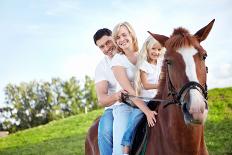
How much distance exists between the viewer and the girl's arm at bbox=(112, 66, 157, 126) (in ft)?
14.4

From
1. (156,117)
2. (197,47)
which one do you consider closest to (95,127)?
(156,117)

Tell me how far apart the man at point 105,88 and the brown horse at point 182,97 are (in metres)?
0.82

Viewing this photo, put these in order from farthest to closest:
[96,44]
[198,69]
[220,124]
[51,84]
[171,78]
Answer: [51,84]
[220,124]
[96,44]
[171,78]
[198,69]

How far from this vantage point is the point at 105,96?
17.2ft

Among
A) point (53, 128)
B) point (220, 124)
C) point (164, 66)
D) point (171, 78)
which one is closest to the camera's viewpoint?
point (171, 78)

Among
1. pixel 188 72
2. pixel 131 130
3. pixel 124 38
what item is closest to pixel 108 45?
pixel 124 38

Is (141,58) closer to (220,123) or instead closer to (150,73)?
(150,73)

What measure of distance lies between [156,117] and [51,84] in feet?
196

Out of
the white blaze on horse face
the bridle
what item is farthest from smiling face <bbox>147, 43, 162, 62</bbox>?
the white blaze on horse face

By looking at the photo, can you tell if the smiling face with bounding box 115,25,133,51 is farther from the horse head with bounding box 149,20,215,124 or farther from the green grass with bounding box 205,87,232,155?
the green grass with bounding box 205,87,232,155

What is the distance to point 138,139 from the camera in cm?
471

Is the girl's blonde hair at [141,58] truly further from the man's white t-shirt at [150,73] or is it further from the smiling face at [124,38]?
the smiling face at [124,38]

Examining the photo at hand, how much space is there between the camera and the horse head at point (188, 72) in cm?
335

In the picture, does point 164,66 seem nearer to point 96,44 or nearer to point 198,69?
point 198,69
